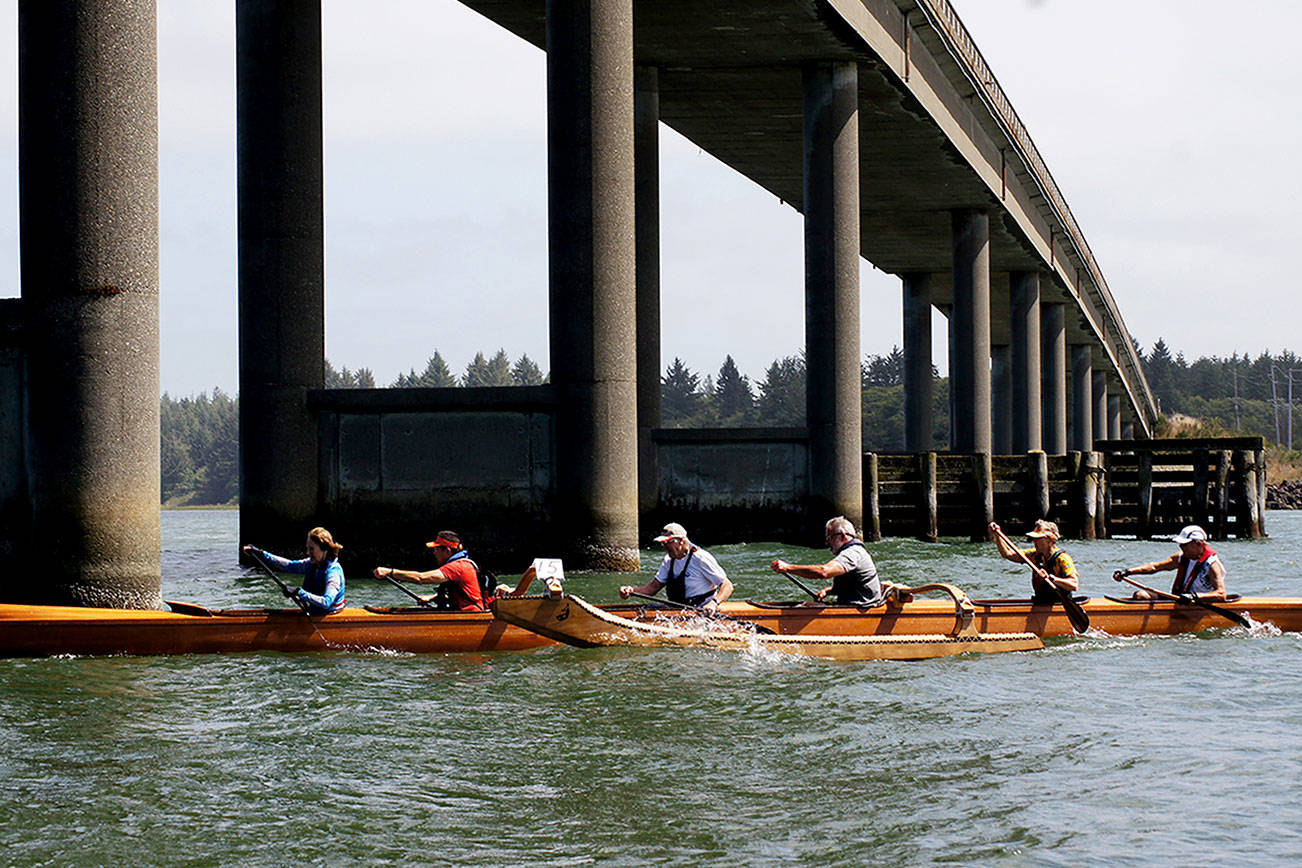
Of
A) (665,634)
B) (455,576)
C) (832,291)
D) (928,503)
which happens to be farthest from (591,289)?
(928,503)

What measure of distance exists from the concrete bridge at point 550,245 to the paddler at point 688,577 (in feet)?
18.4

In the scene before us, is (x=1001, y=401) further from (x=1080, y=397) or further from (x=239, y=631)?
(x=239, y=631)

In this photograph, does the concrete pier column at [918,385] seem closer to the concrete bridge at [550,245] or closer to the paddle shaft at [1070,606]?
the concrete bridge at [550,245]

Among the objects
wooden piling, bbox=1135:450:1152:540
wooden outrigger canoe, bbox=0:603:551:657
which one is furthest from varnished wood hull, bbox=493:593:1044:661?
wooden piling, bbox=1135:450:1152:540

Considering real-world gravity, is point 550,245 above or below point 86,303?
above

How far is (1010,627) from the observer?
677 inches

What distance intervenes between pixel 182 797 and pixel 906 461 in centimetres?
2806

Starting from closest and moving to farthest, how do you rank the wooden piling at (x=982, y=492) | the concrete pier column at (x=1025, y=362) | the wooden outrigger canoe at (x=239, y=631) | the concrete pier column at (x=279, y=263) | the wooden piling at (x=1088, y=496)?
the wooden outrigger canoe at (x=239, y=631)
the concrete pier column at (x=279, y=263)
the wooden piling at (x=982, y=492)
the wooden piling at (x=1088, y=496)
the concrete pier column at (x=1025, y=362)

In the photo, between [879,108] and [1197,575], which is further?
[879,108]

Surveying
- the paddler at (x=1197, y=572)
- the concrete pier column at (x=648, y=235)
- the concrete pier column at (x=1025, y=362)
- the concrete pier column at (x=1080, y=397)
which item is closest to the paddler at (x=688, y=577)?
the paddler at (x=1197, y=572)

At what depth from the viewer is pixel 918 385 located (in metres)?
58.2

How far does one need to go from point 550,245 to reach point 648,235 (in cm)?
Answer: 998

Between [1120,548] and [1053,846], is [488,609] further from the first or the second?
[1120,548]

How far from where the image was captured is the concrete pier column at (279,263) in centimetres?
2509
